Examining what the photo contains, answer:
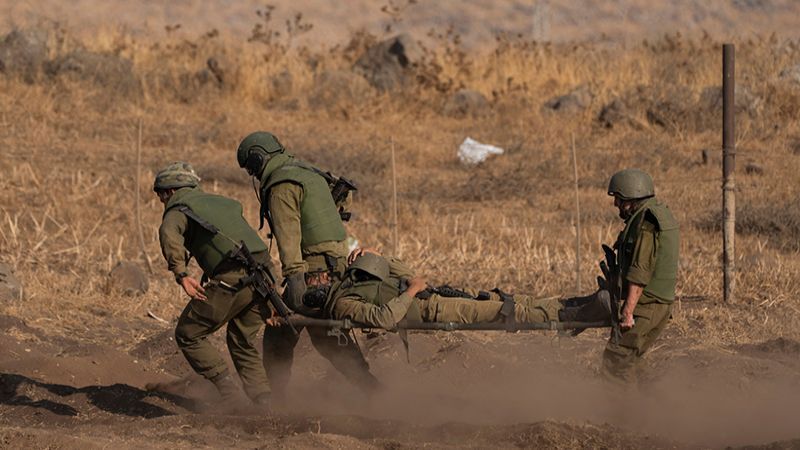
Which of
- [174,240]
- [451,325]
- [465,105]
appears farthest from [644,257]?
[465,105]

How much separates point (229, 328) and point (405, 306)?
1298mm

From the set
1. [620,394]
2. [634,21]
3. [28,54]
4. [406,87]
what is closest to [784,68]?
[406,87]

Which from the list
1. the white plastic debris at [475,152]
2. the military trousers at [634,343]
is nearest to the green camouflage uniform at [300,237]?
the military trousers at [634,343]

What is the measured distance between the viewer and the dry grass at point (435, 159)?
43.4ft

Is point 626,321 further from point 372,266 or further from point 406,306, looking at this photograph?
point 372,266

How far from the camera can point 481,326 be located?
27.4 ft

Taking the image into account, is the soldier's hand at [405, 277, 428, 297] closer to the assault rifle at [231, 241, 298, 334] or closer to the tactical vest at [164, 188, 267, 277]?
the assault rifle at [231, 241, 298, 334]

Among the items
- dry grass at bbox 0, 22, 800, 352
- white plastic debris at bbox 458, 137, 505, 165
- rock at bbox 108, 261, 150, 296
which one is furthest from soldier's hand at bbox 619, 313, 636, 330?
white plastic debris at bbox 458, 137, 505, 165

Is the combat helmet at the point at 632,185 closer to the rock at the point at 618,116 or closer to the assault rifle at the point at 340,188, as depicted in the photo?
the assault rifle at the point at 340,188

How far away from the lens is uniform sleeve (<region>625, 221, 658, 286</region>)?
823 centimetres

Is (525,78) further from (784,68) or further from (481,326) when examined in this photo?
(481,326)

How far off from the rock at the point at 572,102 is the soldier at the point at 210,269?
12.8 m

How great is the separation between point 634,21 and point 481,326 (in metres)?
36.0

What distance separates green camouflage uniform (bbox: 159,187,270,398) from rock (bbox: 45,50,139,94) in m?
13.2
